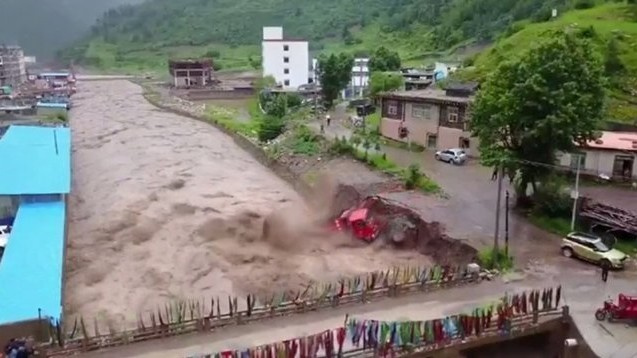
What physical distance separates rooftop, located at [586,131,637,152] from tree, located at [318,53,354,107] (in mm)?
33385

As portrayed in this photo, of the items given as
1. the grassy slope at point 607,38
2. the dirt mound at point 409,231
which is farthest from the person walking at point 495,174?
the grassy slope at point 607,38

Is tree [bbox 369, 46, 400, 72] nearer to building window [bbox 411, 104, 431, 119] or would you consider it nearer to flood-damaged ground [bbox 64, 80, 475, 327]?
flood-damaged ground [bbox 64, 80, 475, 327]

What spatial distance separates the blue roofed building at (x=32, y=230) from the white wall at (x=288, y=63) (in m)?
56.0

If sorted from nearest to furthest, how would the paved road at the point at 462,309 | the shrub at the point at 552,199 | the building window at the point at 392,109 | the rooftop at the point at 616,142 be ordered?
the paved road at the point at 462,309 < the shrub at the point at 552,199 < the rooftop at the point at 616,142 < the building window at the point at 392,109

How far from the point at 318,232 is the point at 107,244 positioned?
10384mm

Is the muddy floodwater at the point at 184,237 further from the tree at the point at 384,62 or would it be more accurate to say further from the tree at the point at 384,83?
the tree at the point at 384,62

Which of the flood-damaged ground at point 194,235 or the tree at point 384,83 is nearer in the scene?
the flood-damaged ground at point 194,235

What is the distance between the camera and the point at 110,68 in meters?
163

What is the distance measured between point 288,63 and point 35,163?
64553 millimetres

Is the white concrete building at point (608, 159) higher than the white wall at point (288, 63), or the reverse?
the white wall at point (288, 63)

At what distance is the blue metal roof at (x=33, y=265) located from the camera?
21219 millimetres

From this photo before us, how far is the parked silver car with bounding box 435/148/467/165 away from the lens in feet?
138

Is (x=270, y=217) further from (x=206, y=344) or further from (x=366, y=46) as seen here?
(x=366, y=46)

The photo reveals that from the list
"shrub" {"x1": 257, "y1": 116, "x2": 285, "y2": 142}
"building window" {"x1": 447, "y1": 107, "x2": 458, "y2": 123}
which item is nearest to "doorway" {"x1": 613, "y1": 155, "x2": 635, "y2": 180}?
"building window" {"x1": 447, "y1": 107, "x2": 458, "y2": 123}
